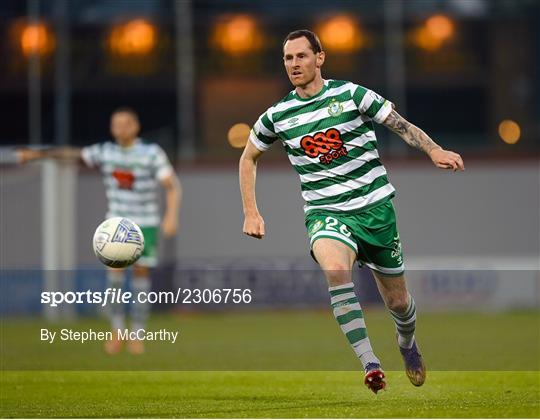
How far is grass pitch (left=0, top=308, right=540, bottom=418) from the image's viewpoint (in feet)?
27.9

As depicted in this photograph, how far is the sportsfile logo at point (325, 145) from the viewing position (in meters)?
8.83

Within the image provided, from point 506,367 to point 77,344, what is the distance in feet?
17.0

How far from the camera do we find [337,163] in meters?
8.85

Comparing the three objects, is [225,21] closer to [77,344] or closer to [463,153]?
[463,153]

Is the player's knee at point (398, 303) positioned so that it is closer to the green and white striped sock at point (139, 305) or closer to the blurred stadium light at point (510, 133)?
the green and white striped sock at point (139, 305)

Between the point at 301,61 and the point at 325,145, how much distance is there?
0.56 m

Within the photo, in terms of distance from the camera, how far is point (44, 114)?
74.0ft

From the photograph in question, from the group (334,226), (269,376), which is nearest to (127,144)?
(269,376)

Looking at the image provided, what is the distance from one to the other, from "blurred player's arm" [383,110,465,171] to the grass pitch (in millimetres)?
1473

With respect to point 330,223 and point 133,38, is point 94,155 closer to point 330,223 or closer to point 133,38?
point 330,223

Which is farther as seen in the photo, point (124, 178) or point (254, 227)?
point (124, 178)

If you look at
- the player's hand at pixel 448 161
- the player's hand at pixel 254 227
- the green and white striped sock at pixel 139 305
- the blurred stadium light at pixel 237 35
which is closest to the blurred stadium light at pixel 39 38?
the blurred stadium light at pixel 237 35

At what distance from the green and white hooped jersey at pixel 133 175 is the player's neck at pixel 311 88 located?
19.3ft

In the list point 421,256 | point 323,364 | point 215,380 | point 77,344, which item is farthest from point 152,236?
point 421,256
